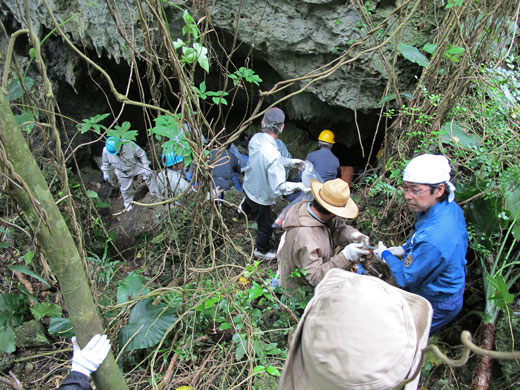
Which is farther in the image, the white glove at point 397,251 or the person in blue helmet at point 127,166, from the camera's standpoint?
the person in blue helmet at point 127,166

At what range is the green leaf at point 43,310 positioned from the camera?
2.72 m

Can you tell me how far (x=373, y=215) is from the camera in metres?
3.32

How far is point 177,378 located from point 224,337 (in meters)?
0.44

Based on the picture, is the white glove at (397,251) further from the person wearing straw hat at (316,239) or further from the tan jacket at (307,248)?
the tan jacket at (307,248)

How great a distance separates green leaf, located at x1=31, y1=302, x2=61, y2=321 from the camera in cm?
272

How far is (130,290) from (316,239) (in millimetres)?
1602

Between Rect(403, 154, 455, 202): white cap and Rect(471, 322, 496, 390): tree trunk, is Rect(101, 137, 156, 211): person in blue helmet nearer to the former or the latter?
Rect(403, 154, 455, 202): white cap

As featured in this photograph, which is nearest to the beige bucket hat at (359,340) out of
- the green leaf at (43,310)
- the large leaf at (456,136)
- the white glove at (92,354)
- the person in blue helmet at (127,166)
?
the white glove at (92,354)

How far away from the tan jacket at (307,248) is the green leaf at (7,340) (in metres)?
2.06

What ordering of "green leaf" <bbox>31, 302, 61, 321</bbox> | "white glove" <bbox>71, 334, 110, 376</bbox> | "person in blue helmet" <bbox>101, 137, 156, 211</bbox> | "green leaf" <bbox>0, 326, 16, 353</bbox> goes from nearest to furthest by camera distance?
"white glove" <bbox>71, 334, 110, 376</bbox> → "green leaf" <bbox>0, 326, 16, 353</bbox> → "green leaf" <bbox>31, 302, 61, 321</bbox> → "person in blue helmet" <bbox>101, 137, 156, 211</bbox>

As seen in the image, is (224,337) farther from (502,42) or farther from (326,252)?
(502,42)

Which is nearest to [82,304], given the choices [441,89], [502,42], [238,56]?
[441,89]

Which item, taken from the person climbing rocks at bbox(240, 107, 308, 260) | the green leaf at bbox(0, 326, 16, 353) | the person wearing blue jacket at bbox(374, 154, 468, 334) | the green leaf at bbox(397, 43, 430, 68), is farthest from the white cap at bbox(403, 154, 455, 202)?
the green leaf at bbox(0, 326, 16, 353)

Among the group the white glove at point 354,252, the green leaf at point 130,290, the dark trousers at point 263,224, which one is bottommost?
the dark trousers at point 263,224
